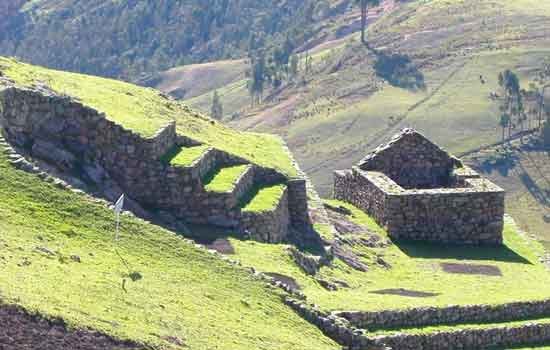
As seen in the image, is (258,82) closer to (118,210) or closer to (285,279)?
(285,279)

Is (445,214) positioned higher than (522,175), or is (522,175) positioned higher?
(445,214)

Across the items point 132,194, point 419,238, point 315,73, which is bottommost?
point 315,73

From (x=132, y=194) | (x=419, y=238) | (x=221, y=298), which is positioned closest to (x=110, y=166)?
(x=132, y=194)

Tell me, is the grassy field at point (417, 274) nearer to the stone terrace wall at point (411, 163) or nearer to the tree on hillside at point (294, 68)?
the stone terrace wall at point (411, 163)

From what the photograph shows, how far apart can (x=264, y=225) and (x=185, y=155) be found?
258 centimetres

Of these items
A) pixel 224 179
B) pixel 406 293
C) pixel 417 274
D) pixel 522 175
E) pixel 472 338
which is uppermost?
pixel 224 179

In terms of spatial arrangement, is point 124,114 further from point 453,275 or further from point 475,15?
point 475,15

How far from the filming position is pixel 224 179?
33594mm

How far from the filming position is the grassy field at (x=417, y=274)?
Result: 29.2 metres

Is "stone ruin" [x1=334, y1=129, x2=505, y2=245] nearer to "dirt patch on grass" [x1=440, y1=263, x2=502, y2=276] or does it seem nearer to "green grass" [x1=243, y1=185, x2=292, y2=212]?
"dirt patch on grass" [x1=440, y1=263, x2=502, y2=276]

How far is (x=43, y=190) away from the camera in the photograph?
2652 centimetres

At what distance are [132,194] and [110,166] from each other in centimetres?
84

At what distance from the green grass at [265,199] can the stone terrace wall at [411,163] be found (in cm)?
869

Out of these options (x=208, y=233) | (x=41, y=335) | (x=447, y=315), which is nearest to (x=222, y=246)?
(x=208, y=233)
